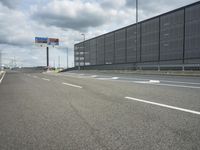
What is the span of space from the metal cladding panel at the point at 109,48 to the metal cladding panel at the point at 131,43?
284 inches

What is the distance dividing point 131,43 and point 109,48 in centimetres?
994

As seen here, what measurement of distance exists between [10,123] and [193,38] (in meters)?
34.3

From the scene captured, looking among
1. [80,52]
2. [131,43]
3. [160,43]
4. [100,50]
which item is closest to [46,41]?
[80,52]

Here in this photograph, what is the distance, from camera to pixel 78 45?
252 feet

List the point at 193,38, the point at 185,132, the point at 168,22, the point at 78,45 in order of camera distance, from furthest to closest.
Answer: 1. the point at 78,45
2. the point at 168,22
3. the point at 193,38
4. the point at 185,132

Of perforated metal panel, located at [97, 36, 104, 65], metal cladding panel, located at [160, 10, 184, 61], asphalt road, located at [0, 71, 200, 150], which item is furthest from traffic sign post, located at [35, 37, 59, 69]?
asphalt road, located at [0, 71, 200, 150]

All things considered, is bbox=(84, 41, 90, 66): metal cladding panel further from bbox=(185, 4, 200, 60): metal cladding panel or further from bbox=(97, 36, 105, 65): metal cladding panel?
bbox=(185, 4, 200, 60): metal cladding panel

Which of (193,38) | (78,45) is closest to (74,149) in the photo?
(193,38)

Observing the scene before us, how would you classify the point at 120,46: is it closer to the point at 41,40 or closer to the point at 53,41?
the point at 53,41

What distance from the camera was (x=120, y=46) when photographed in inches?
2007

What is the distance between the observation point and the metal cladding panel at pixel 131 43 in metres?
45.9

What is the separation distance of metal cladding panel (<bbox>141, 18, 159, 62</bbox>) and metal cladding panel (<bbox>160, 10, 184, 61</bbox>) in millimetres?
1309

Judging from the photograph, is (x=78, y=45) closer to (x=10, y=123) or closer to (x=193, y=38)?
(x=193, y=38)

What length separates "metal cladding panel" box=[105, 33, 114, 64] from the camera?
177ft
